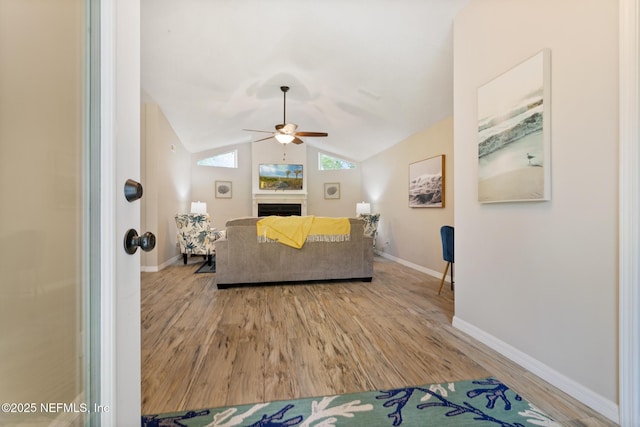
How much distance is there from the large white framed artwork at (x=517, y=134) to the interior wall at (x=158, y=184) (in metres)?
Result: 4.31

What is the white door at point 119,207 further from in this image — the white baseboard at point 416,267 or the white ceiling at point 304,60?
the white baseboard at point 416,267

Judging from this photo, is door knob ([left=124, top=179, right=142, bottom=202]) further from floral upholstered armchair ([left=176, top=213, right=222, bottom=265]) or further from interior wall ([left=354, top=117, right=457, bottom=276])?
floral upholstered armchair ([left=176, top=213, right=222, bottom=265])

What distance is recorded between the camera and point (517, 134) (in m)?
1.71

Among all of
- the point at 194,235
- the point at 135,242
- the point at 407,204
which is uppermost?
the point at 407,204

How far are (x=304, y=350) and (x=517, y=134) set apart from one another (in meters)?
1.91

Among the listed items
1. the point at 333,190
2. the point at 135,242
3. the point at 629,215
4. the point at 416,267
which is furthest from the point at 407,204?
the point at 135,242

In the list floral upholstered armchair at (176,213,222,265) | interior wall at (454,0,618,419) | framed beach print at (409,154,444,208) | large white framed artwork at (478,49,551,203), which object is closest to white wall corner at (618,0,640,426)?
interior wall at (454,0,618,419)

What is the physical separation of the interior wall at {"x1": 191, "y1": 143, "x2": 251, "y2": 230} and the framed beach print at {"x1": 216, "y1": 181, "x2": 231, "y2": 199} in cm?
8

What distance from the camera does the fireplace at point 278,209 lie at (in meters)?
7.36

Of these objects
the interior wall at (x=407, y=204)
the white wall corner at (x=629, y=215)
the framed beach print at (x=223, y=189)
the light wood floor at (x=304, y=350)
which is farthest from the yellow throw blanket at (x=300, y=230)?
the framed beach print at (x=223, y=189)

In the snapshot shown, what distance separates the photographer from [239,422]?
1.23 metres

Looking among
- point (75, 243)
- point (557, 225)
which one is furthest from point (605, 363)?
point (75, 243)

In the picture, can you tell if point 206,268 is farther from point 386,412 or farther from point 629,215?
point 629,215

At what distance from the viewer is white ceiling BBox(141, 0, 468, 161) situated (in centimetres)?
251
